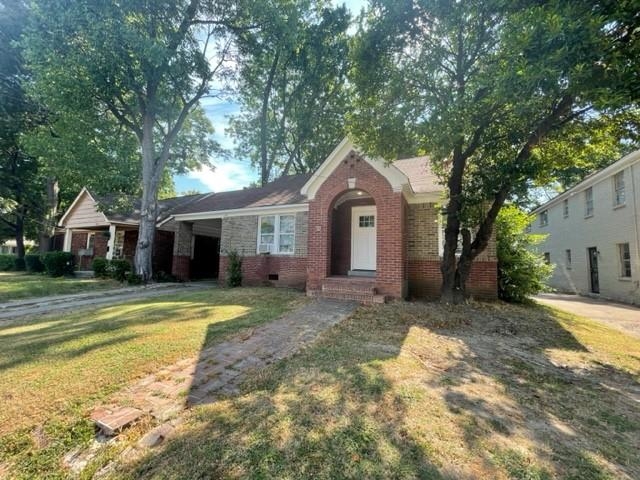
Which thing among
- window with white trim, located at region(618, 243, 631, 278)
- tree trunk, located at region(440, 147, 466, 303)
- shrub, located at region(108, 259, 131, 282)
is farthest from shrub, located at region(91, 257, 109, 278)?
window with white trim, located at region(618, 243, 631, 278)

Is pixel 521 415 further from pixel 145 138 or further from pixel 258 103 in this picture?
pixel 258 103

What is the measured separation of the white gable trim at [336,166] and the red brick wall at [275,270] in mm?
3039

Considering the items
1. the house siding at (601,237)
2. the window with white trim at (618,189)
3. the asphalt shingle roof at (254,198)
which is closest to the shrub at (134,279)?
the asphalt shingle roof at (254,198)

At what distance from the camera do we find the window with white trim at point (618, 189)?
44.0ft

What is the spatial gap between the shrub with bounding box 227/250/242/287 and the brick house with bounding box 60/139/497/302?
27 centimetres

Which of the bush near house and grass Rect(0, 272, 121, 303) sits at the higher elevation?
the bush near house

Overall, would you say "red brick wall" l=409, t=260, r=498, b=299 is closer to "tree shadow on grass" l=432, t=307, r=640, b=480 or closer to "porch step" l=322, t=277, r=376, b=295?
"porch step" l=322, t=277, r=376, b=295

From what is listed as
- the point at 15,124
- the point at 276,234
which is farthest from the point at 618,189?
the point at 15,124

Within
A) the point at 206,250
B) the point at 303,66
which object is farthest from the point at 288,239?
the point at 303,66

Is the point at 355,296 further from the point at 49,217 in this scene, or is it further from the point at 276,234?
the point at 49,217

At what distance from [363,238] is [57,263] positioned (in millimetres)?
15526

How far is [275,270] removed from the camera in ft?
40.6

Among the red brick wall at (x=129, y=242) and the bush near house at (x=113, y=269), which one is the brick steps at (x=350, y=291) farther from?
the red brick wall at (x=129, y=242)

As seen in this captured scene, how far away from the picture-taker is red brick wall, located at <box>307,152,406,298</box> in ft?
28.8
